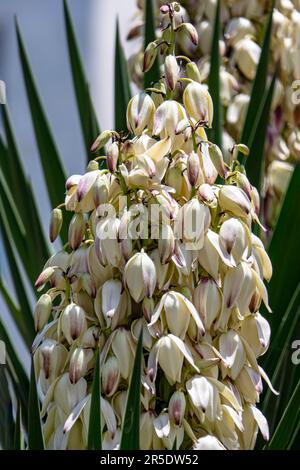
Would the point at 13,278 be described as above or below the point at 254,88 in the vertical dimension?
below

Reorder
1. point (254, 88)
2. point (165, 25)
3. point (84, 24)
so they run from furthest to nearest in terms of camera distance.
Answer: point (84, 24) → point (254, 88) → point (165, 25)

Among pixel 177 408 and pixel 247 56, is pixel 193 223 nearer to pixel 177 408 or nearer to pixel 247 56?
pixel 177 408

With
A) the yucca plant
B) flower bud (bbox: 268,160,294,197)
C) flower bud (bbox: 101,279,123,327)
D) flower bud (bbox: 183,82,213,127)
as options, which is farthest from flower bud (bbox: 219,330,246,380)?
flower bud (bbox: 268,160,294,197)

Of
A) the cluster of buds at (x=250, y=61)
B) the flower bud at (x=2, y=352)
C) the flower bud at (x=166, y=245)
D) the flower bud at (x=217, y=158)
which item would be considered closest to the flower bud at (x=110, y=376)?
the flower bud at (x=166, y=245)

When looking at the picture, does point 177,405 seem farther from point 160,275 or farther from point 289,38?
point 289,38

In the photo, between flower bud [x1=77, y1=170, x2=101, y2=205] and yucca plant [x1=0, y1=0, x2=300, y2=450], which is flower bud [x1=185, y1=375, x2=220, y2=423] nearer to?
yucca plant [x1=0, y1=0, x2=300, y2=450]

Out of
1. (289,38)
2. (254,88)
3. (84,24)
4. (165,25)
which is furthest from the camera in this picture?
(84,24)

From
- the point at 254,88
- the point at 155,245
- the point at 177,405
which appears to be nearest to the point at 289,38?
the point at 254,88

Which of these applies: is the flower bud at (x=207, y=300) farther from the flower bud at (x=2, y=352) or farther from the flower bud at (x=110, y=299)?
the flower bud at (x=2, y=352)
